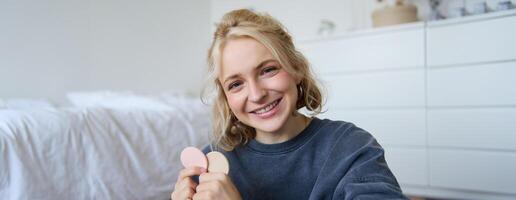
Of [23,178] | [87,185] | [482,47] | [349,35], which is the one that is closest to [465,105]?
[482,47]

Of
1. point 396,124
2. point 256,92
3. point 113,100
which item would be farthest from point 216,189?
point 396,124

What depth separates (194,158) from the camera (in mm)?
776

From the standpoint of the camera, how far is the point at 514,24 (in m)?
1.82

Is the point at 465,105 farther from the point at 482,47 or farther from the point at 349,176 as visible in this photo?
the point at 349,176

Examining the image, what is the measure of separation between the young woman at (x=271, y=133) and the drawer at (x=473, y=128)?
138cm

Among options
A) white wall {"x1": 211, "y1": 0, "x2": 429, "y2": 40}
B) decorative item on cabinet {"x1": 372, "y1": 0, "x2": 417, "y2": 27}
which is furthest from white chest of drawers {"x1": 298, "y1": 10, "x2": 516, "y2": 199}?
white wall {"x1": 211, "y1": 0, "x2": 429, "y2": 40}

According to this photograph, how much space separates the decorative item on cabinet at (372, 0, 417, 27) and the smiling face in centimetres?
161

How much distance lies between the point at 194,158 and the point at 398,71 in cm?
164

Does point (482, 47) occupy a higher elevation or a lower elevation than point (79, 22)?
lower

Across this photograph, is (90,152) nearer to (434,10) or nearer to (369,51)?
(369,51)

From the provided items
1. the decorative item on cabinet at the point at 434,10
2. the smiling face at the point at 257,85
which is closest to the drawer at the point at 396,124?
the decorative item on cabinet at the point at 434,10

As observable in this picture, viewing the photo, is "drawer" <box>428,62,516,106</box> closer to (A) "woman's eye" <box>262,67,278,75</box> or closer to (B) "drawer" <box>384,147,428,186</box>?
(B) "drawer" <box>384,147,428,186</box>

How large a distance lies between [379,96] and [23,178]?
175 centimetres

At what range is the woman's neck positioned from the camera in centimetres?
87
